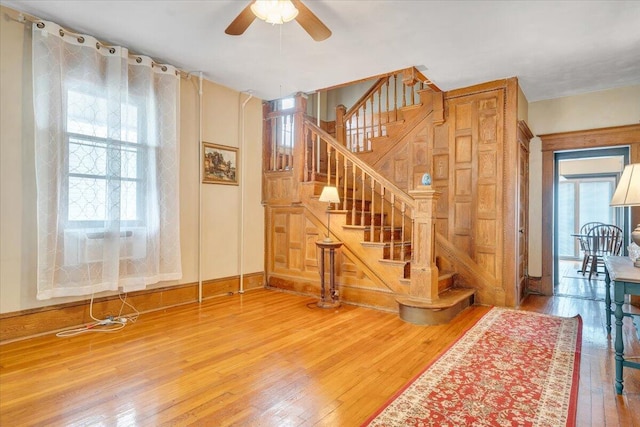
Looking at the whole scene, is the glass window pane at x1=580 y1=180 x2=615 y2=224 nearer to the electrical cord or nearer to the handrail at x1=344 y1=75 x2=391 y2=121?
the handrail at x1=344 y1=75 x2=391 y2=121

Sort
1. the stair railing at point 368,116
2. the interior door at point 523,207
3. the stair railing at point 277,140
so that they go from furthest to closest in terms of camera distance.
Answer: the stair railing at point 368,116, the stair railing at point 277,140, the interior door at point 523,207

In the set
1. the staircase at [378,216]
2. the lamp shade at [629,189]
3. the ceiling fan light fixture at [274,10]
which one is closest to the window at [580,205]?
the staircase at [378,216]

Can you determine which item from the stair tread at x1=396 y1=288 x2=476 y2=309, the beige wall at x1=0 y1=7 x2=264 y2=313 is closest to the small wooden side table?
the stair tread at x1=396 y1=288 x2=476 y2=309

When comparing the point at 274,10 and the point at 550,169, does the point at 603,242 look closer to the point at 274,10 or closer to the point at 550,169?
the point at 550,169

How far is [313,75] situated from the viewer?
452cm

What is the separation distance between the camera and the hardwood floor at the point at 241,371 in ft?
6.61

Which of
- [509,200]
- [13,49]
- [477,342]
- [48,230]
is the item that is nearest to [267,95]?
[13,49]

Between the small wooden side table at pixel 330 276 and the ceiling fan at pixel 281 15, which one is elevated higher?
the ceiling fan at pixel 281 15

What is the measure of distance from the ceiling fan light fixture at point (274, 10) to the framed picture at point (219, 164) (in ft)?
7.84

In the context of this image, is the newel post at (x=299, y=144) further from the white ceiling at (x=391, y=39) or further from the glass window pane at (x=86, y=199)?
the glass window pane at (x=86, y=199)

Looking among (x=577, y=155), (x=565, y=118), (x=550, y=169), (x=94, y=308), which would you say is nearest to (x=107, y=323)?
(x=94, y=308)

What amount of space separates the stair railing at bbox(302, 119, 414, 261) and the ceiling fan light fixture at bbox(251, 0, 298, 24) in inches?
85.5

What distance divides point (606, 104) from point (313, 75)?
4074 mm

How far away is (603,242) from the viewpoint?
19.8 ft
